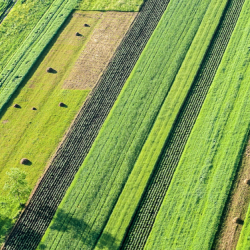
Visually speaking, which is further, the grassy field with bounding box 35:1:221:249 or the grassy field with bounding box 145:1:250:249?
the grassy field with bounding box 35:1:221:249

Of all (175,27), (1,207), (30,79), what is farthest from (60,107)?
(175,27)

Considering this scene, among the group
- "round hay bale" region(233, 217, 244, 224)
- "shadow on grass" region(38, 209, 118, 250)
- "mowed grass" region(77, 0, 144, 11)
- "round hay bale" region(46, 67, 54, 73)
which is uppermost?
"mowed grass" region(77, 0, 144, 11)

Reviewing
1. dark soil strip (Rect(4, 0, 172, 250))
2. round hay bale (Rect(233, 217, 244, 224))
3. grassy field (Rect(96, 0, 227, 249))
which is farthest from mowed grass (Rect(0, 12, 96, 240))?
round hay bale (Rect(233, 217, 244, 224))

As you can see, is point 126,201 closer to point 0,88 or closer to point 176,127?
point 176,127

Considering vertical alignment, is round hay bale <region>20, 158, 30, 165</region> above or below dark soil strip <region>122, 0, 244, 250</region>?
below

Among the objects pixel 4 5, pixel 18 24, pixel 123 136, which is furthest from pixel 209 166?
pixel 4 5

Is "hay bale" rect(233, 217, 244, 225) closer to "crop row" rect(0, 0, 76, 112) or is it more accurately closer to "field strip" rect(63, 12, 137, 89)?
"field strip" rect(63, 12, 137, 89)

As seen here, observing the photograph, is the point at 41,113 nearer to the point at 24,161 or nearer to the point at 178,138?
the point at 24,161
